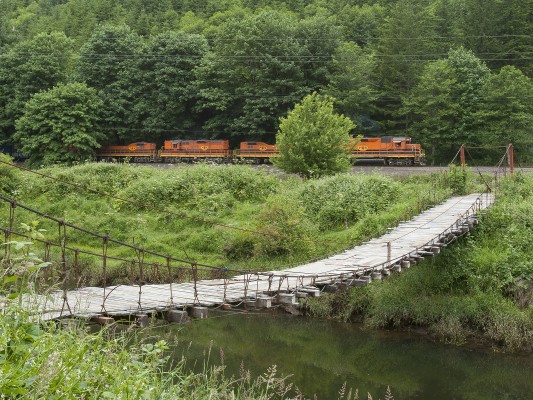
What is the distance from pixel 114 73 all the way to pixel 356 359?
34.6 meters

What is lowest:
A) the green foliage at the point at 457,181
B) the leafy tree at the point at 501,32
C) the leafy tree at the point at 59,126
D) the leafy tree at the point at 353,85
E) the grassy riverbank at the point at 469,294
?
the grassy riverbank at the point at 469,294

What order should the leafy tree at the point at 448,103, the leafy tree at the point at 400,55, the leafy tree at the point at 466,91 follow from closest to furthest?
the leafy tree at the point at 466,91 < the leafy tree at the point at 448,103 < the leafy tree at the point at 400,55

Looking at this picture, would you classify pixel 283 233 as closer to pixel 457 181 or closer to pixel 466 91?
pixel 457 181

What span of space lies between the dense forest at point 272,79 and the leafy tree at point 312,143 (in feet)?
35.1

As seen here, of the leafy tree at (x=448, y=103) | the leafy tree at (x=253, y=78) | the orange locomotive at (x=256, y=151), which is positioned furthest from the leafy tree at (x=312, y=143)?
the leafy tree at (x=253, y=78)

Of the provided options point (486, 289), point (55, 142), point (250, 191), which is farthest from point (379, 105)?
point (486, 289)

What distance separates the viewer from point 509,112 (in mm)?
35250

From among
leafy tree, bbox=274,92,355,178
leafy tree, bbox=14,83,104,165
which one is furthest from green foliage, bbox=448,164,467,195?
leafy tree, bbox=14,83,104,165

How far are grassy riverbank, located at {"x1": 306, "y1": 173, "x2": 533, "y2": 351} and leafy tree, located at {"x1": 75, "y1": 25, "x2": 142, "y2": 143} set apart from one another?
94.2ft

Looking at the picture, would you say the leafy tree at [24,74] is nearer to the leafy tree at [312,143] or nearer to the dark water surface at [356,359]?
the leafy tree at [312,143]

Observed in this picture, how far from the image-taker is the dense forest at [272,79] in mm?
38000

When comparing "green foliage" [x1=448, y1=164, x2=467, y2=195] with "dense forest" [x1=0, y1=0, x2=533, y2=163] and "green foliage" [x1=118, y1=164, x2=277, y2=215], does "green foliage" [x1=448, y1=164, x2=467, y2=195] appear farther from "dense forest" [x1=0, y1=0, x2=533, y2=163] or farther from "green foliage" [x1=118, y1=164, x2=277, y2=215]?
"dense forest" [x1=0, y1=0, x2=533, y2=163]

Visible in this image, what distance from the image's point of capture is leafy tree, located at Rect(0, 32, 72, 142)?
45250mm

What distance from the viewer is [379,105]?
42500 mm
